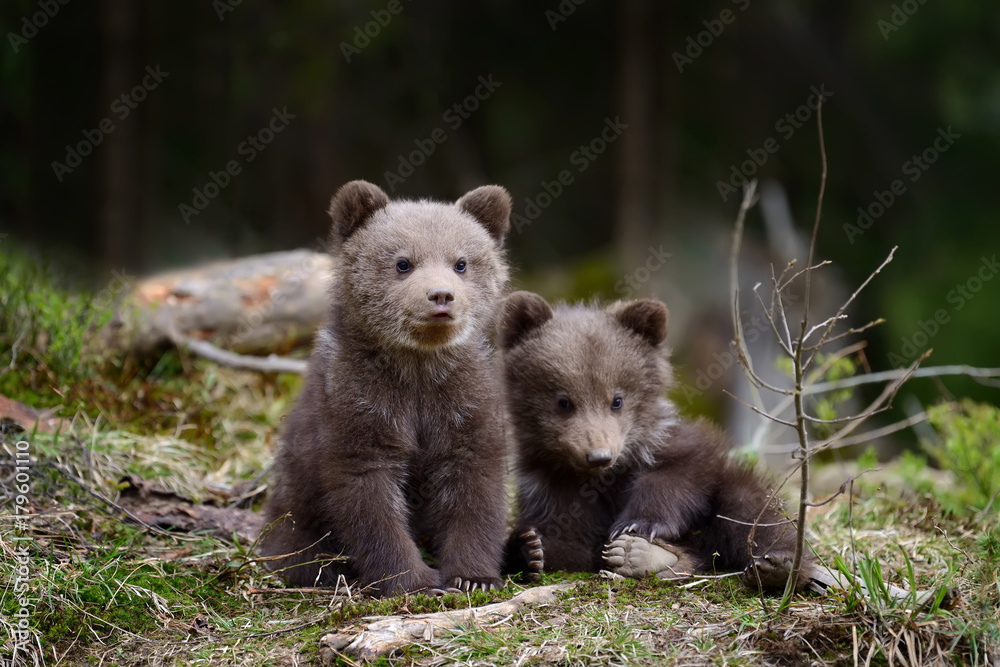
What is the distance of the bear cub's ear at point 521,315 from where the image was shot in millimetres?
4895

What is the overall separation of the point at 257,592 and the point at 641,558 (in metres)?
1.80

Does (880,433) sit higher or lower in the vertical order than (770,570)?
higher

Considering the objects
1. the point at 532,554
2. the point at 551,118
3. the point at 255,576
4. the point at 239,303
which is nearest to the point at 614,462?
the point at 532,554

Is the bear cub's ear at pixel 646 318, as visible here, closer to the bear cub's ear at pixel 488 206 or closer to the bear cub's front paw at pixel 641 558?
the bear cub's ear at pixel 488 206

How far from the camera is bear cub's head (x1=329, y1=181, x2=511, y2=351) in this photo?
4074mm

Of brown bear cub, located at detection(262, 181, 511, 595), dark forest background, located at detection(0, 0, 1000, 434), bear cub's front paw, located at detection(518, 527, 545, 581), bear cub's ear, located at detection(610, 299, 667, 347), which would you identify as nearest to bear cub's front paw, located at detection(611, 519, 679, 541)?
bear cub's front paw, located at detection(518, 527, 545, 581)

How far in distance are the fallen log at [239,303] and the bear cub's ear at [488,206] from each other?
265 centimetres

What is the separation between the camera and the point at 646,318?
4.93 meters

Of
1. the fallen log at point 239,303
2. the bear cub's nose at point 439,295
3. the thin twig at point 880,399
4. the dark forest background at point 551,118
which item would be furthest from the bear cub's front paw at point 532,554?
the dark forest background at point 551,118

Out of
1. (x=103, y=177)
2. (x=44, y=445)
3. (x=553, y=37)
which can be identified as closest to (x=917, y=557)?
(x=44, y=445)

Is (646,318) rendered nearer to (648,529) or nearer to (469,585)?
(648,529)

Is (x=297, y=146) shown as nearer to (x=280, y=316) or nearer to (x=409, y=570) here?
(x=280, y=316)

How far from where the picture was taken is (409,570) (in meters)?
3.94

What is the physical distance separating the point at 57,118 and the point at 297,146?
294 centimetres
